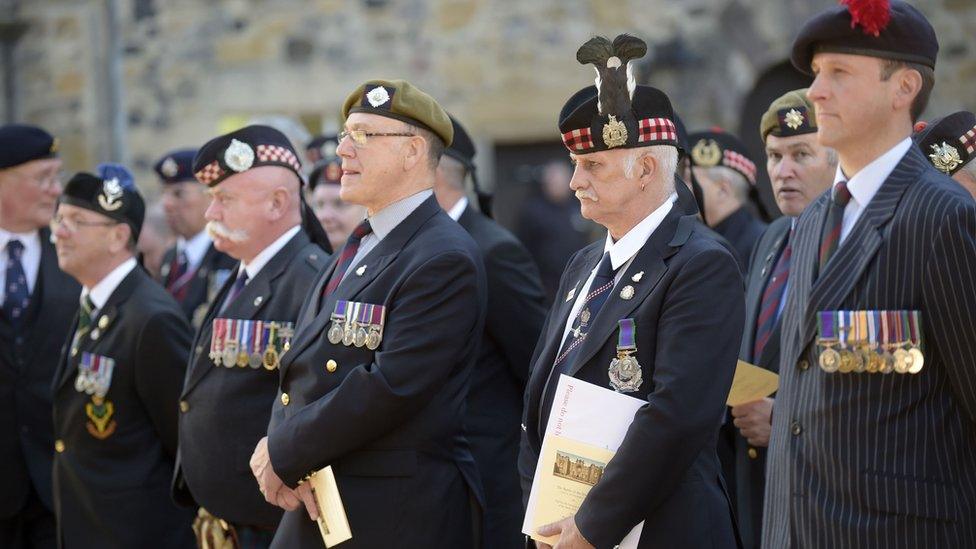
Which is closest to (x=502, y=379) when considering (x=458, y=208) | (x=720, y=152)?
(x=458, y=208)

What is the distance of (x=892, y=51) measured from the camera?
3365mm

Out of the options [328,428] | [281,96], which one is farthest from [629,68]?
[281,96]

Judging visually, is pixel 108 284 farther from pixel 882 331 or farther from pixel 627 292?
pixel 882 331

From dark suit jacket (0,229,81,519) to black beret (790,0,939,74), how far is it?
4.56 meters

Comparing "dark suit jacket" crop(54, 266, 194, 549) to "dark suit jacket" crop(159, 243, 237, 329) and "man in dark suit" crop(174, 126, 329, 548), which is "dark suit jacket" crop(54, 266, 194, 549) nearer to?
"man in dark suit" crop(174, 126, 329, 548)

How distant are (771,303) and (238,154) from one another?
2.16m

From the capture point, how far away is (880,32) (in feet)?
11.1

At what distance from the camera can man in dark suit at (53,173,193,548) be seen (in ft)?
18.9

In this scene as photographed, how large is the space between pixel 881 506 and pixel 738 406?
5.33ft

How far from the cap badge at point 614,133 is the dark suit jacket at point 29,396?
12.5 ft

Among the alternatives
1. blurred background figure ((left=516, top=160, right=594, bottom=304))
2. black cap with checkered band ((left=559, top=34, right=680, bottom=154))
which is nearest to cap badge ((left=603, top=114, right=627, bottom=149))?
black cap with checkered band ((left=559, top=34, right=680, bottom=154))

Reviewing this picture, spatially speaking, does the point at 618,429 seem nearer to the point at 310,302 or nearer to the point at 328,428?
the point at 328,428

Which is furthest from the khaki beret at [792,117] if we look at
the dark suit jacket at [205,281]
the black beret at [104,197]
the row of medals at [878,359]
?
the dark suit jacket at [205,281]

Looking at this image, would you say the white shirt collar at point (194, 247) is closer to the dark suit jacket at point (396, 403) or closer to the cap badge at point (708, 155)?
the cap badge at point (708, 155)
